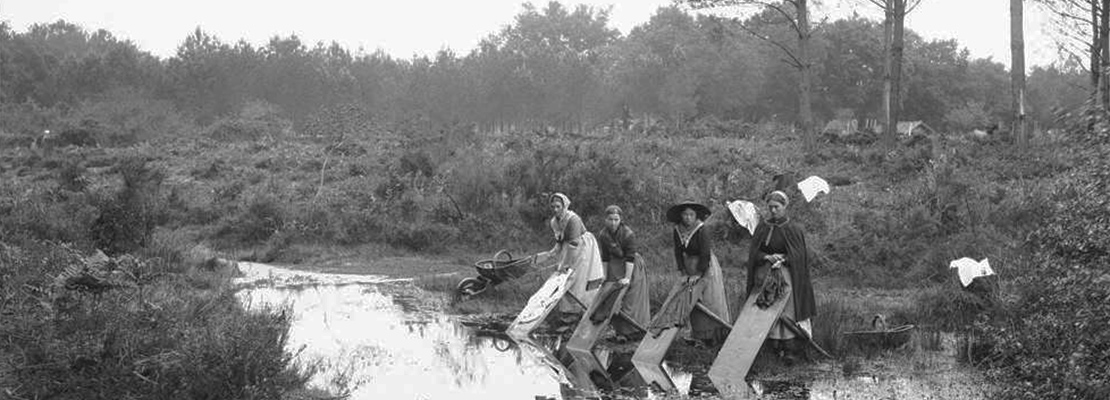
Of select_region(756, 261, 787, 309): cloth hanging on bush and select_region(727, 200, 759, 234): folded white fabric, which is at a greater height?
select_region(727, 200, 759, 234): folded white fabric

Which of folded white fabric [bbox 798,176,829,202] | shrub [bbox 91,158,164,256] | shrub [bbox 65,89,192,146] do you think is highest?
shrub [bbox 65,89,192,146]

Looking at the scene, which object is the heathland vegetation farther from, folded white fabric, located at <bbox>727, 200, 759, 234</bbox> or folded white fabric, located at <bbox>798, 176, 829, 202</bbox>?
folded white fabric, located at <bbox>727, 200, 759, 234</bbox>

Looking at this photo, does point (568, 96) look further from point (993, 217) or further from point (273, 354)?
point (273, 354)

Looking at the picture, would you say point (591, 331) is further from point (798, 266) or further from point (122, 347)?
point (122, 347)

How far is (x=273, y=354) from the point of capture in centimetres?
884

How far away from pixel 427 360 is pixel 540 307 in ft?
7.33

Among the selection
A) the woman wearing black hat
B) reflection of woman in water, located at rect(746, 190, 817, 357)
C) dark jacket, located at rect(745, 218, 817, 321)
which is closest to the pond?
the woman wearing black hat

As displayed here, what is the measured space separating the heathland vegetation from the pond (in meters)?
1.06

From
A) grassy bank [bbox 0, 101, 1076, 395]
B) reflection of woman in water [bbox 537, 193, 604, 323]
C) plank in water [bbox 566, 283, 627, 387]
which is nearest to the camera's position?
plank in water [bbox 566, 283, 627, 387]

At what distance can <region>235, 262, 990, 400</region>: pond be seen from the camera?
1036 centimetres

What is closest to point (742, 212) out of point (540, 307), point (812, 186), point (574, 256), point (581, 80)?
point (574, 256)

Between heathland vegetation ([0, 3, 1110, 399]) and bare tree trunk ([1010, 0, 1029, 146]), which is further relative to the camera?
bare tree trunk ([1010, 0, 1029, 146])

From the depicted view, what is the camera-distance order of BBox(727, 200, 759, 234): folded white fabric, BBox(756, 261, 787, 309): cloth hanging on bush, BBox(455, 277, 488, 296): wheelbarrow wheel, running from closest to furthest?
BBox(756, 261, 787, 309): cloth hanging on bush < BBox(727, 200, 759, 234): folded white fabric < BBox(455, 277, 488, 296): wheelbarrow wheel

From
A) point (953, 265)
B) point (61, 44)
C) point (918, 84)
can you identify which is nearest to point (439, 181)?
point (953, 265)
